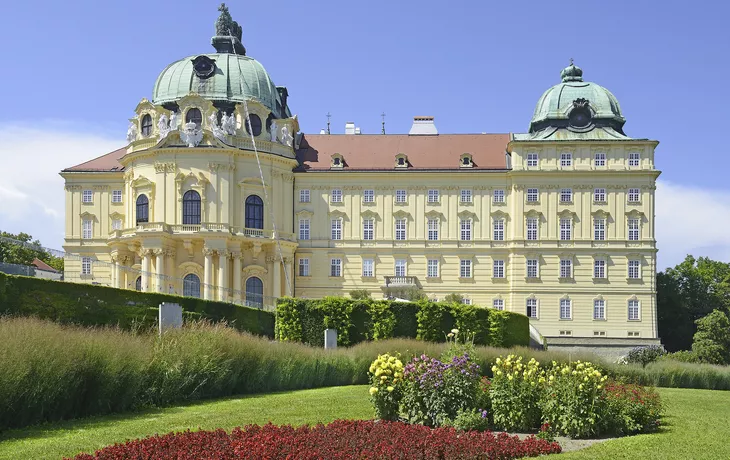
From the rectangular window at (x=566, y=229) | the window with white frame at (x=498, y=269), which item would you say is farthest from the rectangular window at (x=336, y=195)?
the rectangular window at (x=566, y=229)

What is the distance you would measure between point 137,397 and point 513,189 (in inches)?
1673

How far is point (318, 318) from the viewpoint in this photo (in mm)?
43031

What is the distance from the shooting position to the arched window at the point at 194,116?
58125mm

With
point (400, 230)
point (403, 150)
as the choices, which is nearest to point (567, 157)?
point (403, 150)

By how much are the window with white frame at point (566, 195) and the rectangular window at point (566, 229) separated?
52.8 inches

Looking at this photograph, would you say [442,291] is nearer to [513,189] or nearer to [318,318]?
[513,189]

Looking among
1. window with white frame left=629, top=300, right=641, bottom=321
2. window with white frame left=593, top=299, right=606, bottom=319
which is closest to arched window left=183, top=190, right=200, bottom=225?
window with white frame left=593, top=299, right=606, bottom=319

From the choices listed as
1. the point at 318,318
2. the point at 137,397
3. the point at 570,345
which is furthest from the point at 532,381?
the point at 570,345

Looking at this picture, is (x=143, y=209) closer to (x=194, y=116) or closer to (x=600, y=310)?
(x=194, y=116)

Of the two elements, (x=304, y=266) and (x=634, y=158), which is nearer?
(x=634, y=158)

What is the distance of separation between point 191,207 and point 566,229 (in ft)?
81.6

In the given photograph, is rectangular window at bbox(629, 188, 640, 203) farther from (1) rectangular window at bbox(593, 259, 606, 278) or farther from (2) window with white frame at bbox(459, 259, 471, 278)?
(2) window with white frame at bbox(459, 259, 471, 278)

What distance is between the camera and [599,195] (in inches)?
2367

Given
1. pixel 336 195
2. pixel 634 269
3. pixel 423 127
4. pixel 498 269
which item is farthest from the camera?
pixel 423 127
